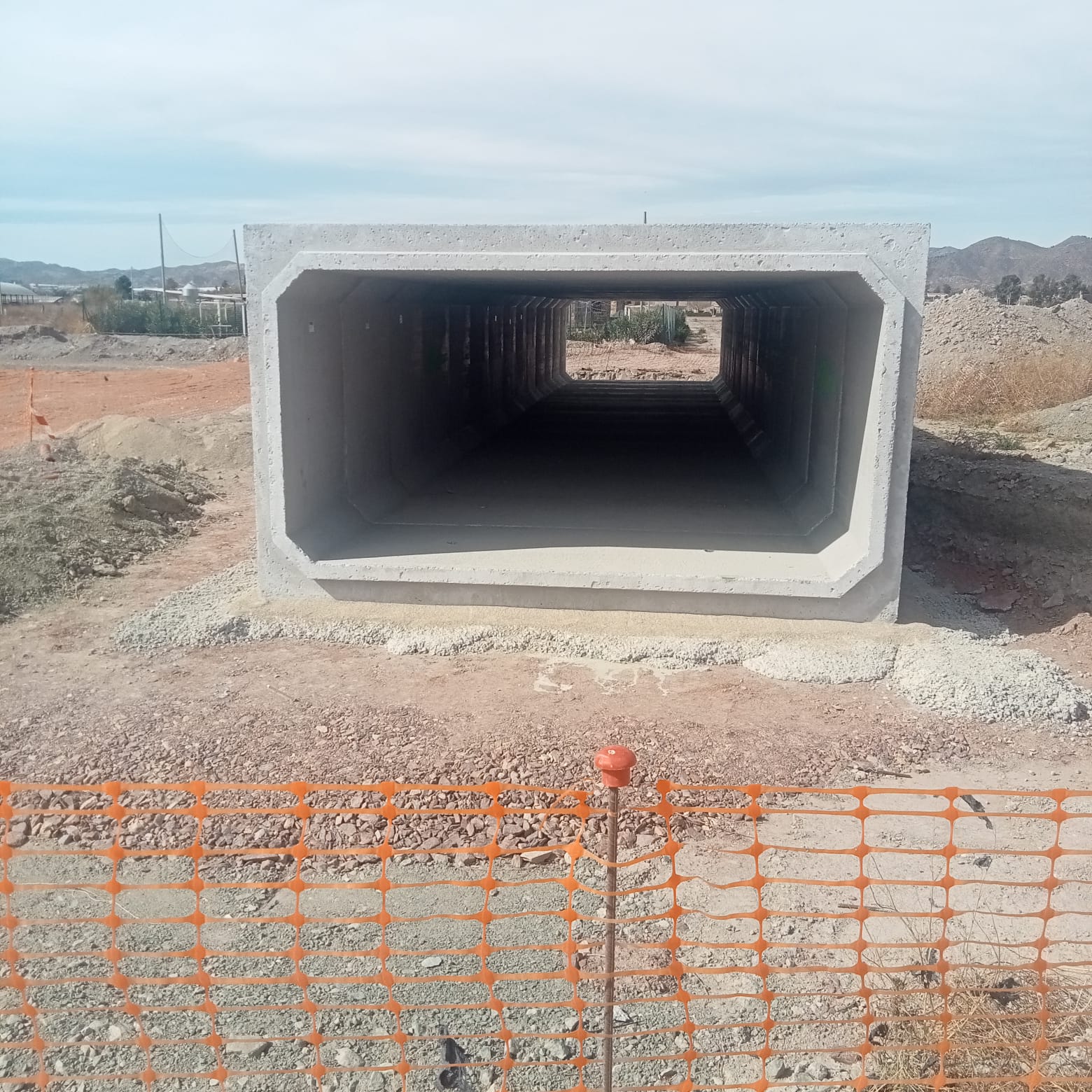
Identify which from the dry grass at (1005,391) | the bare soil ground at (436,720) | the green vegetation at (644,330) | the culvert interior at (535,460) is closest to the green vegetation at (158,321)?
the green vegetation at (644,330)

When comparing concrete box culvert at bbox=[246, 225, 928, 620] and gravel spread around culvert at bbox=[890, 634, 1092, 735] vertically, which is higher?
concrete box culvert at bbox=[246, 225, 928, 620]

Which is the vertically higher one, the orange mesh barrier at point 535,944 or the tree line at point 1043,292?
the tree line at point 1043,292

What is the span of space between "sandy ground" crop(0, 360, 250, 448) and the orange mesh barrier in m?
13.9

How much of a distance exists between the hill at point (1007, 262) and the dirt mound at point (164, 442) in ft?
399

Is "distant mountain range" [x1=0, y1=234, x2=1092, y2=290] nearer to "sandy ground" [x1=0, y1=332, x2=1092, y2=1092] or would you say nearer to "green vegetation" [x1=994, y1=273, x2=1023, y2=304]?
"green vegetation" [x1=994, y1=273, x2=1023, y2=304]

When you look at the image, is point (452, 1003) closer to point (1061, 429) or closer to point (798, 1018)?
point (798, 1018)

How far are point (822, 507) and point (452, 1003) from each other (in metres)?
6.37

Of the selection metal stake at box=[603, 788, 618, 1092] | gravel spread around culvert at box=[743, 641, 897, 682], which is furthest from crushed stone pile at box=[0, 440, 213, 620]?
metal stake at box=[603, 788, 618, 1092]

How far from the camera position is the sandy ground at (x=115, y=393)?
840 inches

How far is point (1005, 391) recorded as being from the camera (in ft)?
67.5

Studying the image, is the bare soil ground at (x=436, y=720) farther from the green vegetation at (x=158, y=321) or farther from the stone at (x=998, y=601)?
the green vegetation at (x=158, y=321)

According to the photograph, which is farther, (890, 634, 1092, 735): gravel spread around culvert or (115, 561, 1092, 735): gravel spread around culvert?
(115, 561, 1092, 735): gravel spread around culvert

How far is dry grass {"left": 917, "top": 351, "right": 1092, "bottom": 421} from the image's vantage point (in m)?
20.2

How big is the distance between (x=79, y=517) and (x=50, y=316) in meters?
44.2
